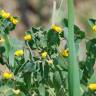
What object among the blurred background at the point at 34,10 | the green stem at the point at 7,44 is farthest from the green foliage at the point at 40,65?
the blurred background at the point at 34,10

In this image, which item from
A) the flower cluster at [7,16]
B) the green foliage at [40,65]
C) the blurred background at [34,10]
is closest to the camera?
the green foliage at [40,65]

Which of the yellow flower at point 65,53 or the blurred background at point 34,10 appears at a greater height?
the blurred background at point 34,10

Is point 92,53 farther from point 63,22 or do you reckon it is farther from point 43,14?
point 43,14

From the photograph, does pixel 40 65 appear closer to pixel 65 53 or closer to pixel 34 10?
pixel 65 53

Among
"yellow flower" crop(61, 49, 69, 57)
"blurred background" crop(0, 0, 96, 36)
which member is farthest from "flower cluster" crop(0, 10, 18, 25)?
"blurred background" crop(0, 0, 96, 36)

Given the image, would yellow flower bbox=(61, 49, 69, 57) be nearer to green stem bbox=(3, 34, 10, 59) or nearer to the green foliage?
the green foliage

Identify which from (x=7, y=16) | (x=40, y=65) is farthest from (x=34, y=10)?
(x=40, y=65)

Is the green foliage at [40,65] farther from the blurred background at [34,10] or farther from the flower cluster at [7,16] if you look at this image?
the blurred background at [34,10]

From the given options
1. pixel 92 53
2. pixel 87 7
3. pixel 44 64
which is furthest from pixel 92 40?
pixel 87 7

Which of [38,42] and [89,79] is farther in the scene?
[38,42]
